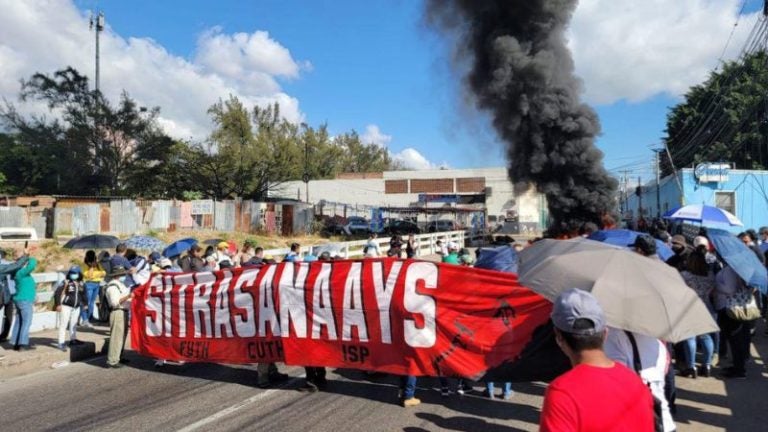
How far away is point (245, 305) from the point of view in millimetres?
6391

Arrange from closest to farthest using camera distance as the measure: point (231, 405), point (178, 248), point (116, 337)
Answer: point (231, 405) < point (116, 337) < point (178, 248)

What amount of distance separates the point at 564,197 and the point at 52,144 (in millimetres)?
37301

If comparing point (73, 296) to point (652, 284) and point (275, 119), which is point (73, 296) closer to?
point (652, 284)

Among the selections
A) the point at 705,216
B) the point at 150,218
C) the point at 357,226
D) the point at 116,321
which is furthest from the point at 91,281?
the point at 357,226

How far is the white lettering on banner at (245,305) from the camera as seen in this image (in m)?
6.32

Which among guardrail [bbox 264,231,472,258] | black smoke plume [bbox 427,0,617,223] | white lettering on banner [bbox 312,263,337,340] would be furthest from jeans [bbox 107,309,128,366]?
black smoke plume [bbox 427,0,617,223]

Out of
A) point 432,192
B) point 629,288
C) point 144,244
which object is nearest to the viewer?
point 629,288

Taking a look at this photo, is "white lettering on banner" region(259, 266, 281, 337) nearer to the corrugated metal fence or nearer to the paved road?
the paved road

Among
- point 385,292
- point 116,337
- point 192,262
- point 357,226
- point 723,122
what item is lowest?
point 116,337

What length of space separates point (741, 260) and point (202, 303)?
20.4 feet

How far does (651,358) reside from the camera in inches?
144

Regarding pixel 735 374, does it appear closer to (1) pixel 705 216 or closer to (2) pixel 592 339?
(2) pixel 592 339

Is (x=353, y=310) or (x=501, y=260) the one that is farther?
(x=501, y=260)

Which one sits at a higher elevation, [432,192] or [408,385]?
[432,192]
